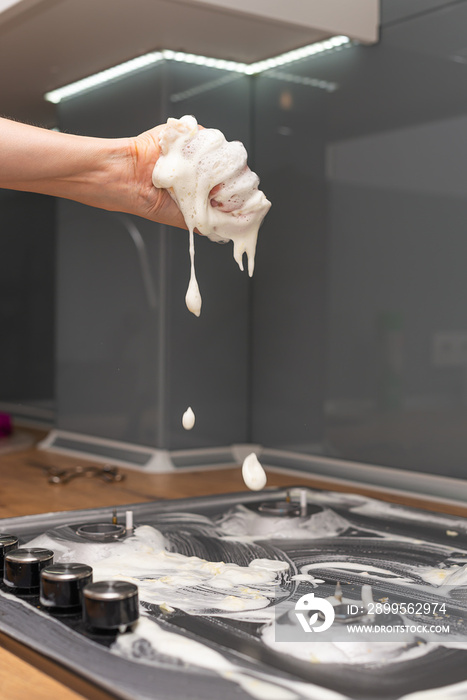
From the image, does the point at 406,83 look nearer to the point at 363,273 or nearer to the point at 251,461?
the point at 363,273

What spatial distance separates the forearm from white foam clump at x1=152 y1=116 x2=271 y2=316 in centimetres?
5

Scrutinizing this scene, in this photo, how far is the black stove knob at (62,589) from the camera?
737mm

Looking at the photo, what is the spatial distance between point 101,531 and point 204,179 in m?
0.48

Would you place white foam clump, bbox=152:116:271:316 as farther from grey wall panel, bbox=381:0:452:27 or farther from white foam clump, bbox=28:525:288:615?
grey wall panel, bbox=381:0:452:27

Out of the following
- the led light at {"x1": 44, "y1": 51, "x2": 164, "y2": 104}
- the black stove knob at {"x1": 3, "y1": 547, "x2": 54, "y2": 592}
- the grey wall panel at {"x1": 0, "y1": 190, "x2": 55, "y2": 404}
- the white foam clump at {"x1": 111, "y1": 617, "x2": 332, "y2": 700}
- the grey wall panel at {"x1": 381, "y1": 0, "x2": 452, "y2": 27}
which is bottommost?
the white foam clump at {"x1": 111, "y1": 617, "x2": 332, "y2": 700}

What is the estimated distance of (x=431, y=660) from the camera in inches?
26.4

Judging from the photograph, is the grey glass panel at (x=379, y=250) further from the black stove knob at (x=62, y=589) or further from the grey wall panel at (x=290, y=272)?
the black stove knob at (x=62, y=589)

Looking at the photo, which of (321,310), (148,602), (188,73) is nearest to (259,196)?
(148,602)

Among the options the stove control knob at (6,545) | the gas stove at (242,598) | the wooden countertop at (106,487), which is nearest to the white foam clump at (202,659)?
the gas stove at (242,598)

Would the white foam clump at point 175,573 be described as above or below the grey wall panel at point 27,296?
below

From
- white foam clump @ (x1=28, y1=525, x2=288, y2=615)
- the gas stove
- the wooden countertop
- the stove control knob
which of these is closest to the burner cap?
the gas stove

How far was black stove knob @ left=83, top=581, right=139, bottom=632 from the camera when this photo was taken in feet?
2.22

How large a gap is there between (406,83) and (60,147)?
919 mm

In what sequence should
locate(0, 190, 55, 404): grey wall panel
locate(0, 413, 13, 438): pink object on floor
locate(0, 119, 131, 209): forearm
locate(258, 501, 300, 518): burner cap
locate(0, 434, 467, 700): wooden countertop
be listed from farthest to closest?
locate(0, 190, 55, 404): grey wall panel
locate(0, 413, 13, 438): pink object on floor
locate(0, 434, 467, 700): wooden countertop
locate(258, 501, 300, 518): burner cap
locate(0, 119, 131, 209): forearm
